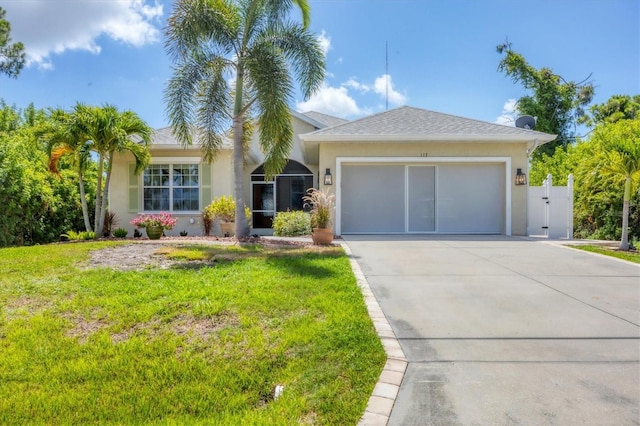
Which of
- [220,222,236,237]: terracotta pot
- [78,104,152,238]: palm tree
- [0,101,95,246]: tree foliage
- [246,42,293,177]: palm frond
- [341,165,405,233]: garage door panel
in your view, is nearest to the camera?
[246,42,293,177]: palm frond

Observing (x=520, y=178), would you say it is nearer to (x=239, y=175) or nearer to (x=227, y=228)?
(x=239, y=175)

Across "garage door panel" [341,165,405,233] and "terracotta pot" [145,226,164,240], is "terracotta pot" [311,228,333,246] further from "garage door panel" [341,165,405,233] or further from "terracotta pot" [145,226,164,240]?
"terracotta pot" [145,226,164,240]

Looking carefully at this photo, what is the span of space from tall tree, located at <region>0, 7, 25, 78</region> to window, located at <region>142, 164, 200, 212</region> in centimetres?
1208

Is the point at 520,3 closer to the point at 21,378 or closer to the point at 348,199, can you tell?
the point at 348,199

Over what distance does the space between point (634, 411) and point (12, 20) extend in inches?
1073

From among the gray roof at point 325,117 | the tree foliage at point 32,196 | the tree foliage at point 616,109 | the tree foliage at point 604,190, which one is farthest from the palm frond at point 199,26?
the tree foliage at point 616,109

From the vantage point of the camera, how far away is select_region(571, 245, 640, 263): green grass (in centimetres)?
901

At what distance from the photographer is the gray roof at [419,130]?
43.1ft

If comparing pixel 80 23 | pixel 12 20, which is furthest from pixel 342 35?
pixel 12 20

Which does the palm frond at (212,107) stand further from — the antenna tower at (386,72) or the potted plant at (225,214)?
the antenna tower at (386,72)

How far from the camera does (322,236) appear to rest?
1080 centimetres

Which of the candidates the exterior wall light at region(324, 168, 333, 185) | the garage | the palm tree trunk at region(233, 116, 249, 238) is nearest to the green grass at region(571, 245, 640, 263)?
the garage

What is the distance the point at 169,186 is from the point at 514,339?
1385cm

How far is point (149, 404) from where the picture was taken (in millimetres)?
3184
